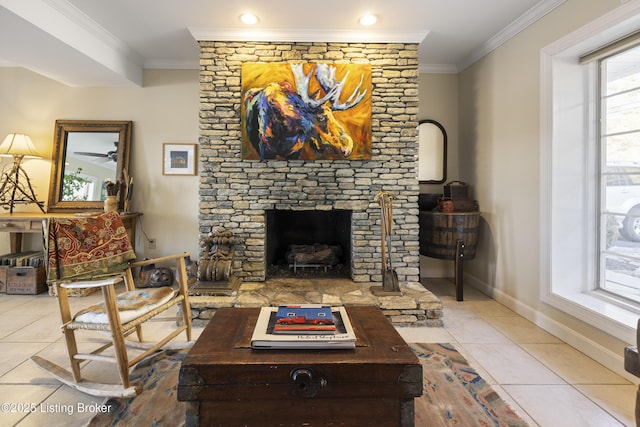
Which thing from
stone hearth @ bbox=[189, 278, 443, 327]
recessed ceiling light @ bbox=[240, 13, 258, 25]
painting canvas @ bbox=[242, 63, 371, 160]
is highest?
recessed ceiling light @ bbox=[240, 13, 258, 25]

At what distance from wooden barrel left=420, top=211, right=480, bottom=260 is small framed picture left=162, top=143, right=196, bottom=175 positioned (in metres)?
2.73

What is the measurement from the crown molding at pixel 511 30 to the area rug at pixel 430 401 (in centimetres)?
270

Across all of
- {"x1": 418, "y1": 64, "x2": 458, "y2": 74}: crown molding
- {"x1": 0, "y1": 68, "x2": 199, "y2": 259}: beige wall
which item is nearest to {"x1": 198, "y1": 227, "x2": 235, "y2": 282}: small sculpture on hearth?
{"x1": 0, "y1": 68, "x2": 199, "y2": 259}: beige wall

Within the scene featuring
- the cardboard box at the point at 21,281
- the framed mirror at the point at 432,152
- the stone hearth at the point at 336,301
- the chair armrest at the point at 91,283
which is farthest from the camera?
the framed mirror at the point at 432,152

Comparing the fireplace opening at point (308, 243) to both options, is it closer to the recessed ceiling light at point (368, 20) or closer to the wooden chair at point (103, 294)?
the wooden chair at point (103, 294)

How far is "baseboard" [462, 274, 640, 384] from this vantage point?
1.95 metres

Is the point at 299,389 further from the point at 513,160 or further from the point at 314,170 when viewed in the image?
the point at 513,160

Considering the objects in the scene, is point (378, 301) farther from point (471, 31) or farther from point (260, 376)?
point (471, 31)

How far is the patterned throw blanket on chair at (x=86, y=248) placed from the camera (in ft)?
6.02

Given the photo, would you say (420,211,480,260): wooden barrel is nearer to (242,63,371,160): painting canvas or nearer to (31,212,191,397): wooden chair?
(242,63,371,160): painting canvas

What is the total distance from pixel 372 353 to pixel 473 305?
2.23 m

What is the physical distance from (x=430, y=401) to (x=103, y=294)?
1.73 m

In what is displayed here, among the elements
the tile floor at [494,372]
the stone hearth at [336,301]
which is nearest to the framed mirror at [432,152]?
the stone hearth at [336,301]

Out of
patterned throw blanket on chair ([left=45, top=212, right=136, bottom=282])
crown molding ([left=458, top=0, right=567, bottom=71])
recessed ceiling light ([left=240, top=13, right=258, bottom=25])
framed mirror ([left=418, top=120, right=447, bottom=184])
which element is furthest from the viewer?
framed mirror ([left=418, top=120, right=447, bottom=184])
